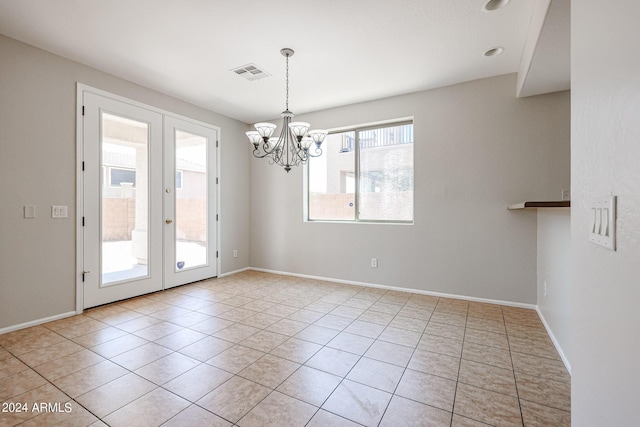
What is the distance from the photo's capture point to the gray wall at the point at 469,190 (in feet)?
10.9

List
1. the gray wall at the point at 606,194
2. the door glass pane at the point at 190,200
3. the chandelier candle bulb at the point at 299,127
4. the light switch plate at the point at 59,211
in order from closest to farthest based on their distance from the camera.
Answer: the gray wall at the point at 606,194 → the chandelier candle bulb at the point at 299,127 → the light switch plate at the point at 59,211 → the door glass pane at the point at 190,200

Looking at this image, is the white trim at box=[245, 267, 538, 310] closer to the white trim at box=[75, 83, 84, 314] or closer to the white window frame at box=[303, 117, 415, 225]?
the white window frame at box=[303, 117, 415, 225]

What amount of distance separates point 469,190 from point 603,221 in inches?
122

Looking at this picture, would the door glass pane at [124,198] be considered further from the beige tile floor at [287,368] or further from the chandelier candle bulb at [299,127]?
the chandelier candle bulb at [299,127]

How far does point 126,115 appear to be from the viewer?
12.0 ft

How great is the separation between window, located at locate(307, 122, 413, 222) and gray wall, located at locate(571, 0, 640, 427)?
3.16 metres

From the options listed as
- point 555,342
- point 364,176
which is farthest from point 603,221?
point 364,176

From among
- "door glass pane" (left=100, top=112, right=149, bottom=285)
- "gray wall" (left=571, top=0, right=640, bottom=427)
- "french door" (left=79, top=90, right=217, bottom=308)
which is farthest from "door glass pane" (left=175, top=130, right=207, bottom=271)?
"gray wall" (left=571, top=0, right=640, bottom=427)

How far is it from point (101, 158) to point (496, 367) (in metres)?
4.41

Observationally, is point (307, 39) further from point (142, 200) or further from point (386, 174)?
point (142, 200)

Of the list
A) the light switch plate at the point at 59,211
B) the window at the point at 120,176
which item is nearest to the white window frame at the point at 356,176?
the window at the point at 120,176

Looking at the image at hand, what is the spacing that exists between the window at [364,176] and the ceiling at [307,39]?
809mm

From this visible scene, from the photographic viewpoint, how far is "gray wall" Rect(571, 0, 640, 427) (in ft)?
2.08

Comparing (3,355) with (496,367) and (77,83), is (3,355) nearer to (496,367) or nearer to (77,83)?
(77,83)
